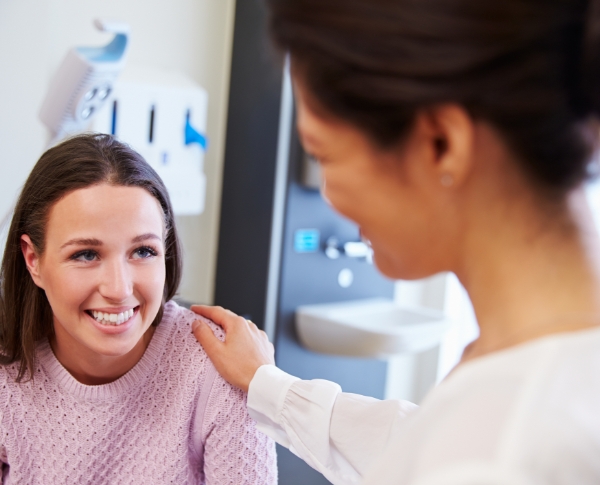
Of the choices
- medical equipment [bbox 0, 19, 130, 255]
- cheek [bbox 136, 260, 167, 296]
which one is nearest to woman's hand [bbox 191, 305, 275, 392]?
cheek [bbox 136, 260, 167, 296]

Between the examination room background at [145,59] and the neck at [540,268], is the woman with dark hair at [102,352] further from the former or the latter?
the neck at [540,268]

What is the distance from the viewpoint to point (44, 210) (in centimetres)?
125

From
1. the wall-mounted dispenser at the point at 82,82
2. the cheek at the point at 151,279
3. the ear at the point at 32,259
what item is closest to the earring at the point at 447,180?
the cheek at the point at 151,279

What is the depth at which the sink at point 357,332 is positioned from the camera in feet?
7.56

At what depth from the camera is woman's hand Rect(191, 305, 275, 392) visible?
1.28 m

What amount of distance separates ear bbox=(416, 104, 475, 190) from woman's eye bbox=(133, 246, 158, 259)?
2.61 feet

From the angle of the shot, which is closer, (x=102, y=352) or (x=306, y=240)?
(x=102, y=352)

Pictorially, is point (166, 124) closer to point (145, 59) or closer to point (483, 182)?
point (145, 59)

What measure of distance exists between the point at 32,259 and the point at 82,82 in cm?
50

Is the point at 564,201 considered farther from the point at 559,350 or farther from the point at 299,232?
the point at 299,232

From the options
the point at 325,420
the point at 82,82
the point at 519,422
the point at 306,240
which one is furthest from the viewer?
the point at 306,240

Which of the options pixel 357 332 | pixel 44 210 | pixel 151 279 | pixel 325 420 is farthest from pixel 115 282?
pixel 357 332

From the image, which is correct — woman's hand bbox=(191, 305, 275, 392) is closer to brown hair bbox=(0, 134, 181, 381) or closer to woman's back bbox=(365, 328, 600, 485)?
brown hair bbox=(0, 134, 181, 381)

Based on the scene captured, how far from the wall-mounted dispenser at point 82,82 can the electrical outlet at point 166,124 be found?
28 centimetres
